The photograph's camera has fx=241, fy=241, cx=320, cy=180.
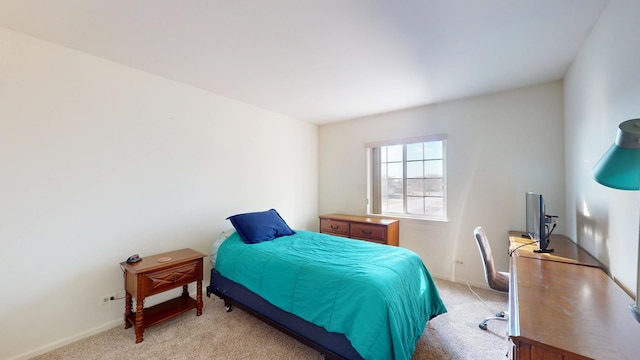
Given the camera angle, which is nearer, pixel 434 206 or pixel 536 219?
pixel 536 219

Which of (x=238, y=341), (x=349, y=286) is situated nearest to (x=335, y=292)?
(x=349, y=286)

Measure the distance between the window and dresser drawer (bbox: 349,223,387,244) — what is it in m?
0.63

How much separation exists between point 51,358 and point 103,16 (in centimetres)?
268

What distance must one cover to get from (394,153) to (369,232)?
1.40m

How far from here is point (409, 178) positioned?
383 centimetres

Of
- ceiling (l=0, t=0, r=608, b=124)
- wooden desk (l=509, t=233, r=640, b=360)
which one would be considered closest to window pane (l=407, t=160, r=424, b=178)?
ceiling (l=0, t=0, r=608, b=124)

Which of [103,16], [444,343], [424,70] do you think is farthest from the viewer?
[424,70]

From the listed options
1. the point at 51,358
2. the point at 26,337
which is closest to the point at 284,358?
the point at 51,358

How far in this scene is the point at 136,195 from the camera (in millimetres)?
2527

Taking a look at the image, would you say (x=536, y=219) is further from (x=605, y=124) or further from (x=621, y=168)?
(x=621, y=168)

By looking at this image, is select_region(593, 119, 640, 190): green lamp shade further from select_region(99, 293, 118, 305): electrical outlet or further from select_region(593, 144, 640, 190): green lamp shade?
select_region(99, 293, 118, 305): electrical outlet

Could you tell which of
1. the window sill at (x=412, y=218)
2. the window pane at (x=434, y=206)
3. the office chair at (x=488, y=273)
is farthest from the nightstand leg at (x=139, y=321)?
the window pane at (x=434, y=206)

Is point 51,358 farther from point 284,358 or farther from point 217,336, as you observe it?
point 284,358

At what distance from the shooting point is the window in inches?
140
